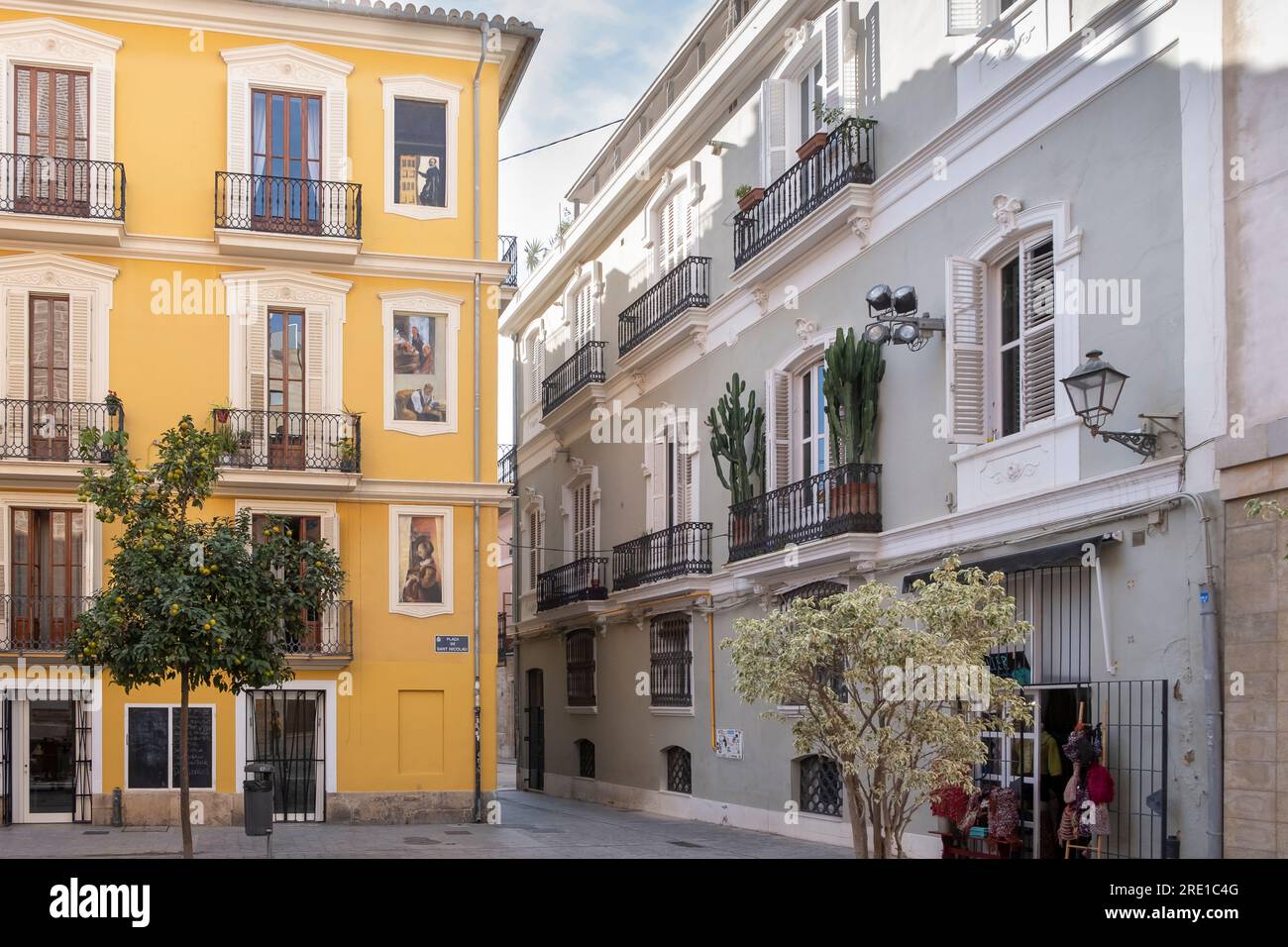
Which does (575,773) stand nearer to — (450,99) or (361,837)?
(361,837)

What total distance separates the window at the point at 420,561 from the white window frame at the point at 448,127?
4.89m

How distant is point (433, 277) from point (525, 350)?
48.6 feet

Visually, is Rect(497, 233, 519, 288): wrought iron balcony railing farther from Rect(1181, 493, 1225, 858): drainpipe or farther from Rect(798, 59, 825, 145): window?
Rect(1181, 493, 1225, 858): drainpipe

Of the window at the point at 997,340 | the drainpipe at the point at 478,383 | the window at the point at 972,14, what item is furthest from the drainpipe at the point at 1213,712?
the drainpipe at the point at 478,383

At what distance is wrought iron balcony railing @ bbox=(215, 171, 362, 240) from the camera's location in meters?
22.5

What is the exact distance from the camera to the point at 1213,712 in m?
11.7

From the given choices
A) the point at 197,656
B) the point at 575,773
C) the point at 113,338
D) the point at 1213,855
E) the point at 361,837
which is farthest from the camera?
the point at 575,773

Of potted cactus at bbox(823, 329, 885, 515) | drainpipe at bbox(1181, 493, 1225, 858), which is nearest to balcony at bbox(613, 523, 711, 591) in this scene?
potted cactus at bbox(823, 329, 885, 515)

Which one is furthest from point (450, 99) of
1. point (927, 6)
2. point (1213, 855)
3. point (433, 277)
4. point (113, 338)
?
point (1213, 855)

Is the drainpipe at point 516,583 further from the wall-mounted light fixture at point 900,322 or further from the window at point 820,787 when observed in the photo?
the wall-mounted light fixture at point 900,322

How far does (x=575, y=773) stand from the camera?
101 ft

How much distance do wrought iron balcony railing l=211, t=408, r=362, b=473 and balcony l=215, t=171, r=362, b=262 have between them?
256 centimetres

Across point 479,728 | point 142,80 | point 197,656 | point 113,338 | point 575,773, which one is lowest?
point 575,773

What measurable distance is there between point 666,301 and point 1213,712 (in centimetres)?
1588
